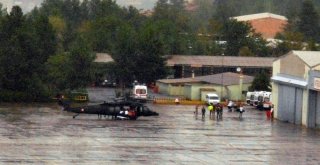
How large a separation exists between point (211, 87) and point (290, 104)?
15.4m

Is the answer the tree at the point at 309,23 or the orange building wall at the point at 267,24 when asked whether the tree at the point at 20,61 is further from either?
the orange building wall at the point at 267,24

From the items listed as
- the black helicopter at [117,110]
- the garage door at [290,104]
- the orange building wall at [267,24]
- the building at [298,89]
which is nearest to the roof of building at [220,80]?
the building at [298,89]

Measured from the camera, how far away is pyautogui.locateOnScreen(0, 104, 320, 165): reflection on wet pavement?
38.6m

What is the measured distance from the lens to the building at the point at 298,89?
5297 centimetres

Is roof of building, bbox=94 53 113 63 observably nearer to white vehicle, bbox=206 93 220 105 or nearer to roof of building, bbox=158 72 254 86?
roof of building, bbox=158 72 254 86

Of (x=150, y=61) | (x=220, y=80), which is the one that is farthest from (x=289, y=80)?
(x=150, y=61)

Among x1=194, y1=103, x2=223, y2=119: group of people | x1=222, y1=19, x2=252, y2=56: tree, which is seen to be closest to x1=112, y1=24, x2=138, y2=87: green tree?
x1=194, y1=103, x2=223, y2=119: group of people

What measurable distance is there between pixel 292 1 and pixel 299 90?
367 ft

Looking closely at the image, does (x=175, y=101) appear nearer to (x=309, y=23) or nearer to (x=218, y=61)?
(x=218, y=61)

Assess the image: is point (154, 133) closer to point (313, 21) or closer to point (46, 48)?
point (46, 48)

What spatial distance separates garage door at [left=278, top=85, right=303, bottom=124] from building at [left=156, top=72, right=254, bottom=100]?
1255 cm

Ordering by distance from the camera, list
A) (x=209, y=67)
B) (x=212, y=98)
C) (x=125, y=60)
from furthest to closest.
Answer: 1. (x=209, y=67)
2. (x=125, y=60)
3. (x=212, y=98)

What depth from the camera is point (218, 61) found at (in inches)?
3322

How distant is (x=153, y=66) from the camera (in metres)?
77.0
